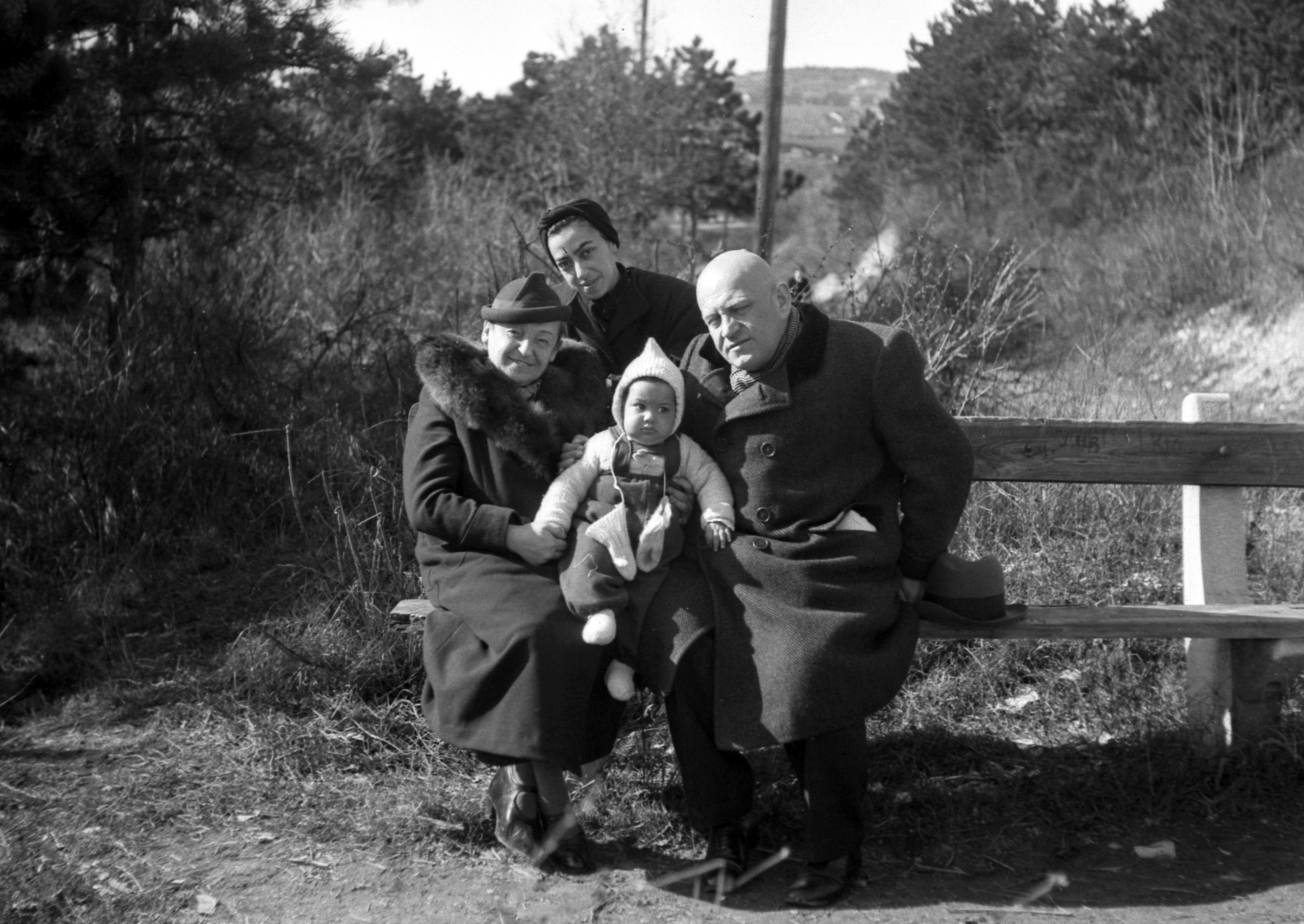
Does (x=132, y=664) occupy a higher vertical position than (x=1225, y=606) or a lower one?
lower

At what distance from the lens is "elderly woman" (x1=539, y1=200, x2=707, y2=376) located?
4.06 m

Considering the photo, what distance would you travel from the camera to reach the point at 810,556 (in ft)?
10.7

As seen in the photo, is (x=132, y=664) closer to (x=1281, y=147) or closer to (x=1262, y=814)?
(x=1262, y=814)

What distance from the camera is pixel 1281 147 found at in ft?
37.4

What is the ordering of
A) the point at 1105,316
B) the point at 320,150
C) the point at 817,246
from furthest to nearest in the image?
the point at 817,246, the point at 1105,316, the point at 320,150

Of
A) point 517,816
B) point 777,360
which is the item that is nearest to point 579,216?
point 777,360

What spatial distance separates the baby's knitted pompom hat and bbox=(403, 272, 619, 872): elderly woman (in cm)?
25

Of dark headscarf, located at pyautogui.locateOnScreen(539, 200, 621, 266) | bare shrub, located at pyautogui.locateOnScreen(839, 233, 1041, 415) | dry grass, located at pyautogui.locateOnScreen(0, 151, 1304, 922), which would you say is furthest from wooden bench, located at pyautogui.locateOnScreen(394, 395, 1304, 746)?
bare shrub, located at pyautogui.locateOnScreen(839, 233, 1041, 415)

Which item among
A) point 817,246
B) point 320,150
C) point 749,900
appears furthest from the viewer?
point 817,246

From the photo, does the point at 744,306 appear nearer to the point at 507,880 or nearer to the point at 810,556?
the point at 810,556

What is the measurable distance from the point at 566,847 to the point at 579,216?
6.20 feet

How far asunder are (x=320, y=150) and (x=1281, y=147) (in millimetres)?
8560

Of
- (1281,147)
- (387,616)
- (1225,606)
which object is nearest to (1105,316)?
(1281,147)

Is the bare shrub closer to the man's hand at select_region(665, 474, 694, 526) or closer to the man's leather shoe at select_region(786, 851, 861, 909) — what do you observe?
the man's hand at select_region(665, 474, 694, 526)
